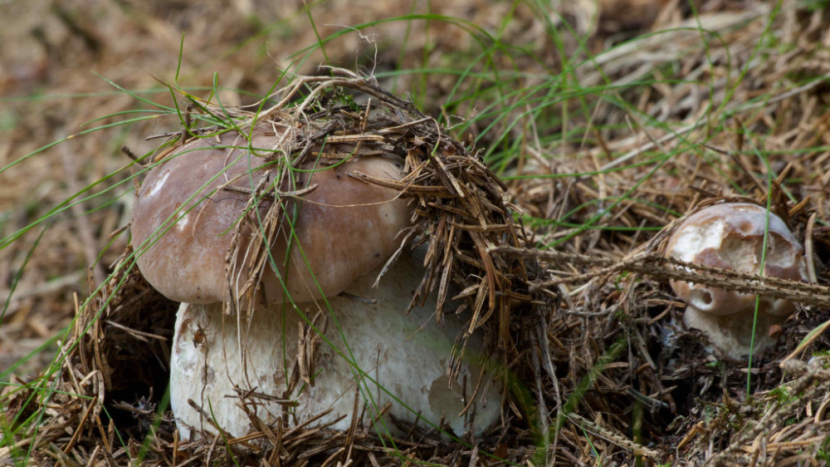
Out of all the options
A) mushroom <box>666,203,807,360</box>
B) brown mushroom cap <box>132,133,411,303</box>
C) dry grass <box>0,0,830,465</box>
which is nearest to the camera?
brown mushroom cap <box>132,133,411,303</box>

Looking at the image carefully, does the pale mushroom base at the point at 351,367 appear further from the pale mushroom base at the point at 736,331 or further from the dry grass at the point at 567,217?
the pale mushroom base at the point at 736,331

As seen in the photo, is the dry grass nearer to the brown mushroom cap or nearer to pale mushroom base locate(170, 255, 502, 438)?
pale mushroom base locate(170, 255, 502, 438)

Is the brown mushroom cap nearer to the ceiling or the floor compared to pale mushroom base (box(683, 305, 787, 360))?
nearer to the ceiling

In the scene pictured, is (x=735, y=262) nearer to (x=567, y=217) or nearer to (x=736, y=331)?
(x=736, y=331)

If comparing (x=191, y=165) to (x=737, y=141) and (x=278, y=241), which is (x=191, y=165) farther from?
(x=737, y=141)

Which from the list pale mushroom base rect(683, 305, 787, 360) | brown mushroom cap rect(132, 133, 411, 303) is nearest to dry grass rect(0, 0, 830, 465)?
pale mushroom base rect(683, 305, 787, 360)

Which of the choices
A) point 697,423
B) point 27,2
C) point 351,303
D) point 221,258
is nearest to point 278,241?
point 221,258

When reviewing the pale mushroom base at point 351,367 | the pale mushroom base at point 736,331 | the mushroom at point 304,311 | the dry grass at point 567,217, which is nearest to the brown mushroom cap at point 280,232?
the mushroom at point 304,311
